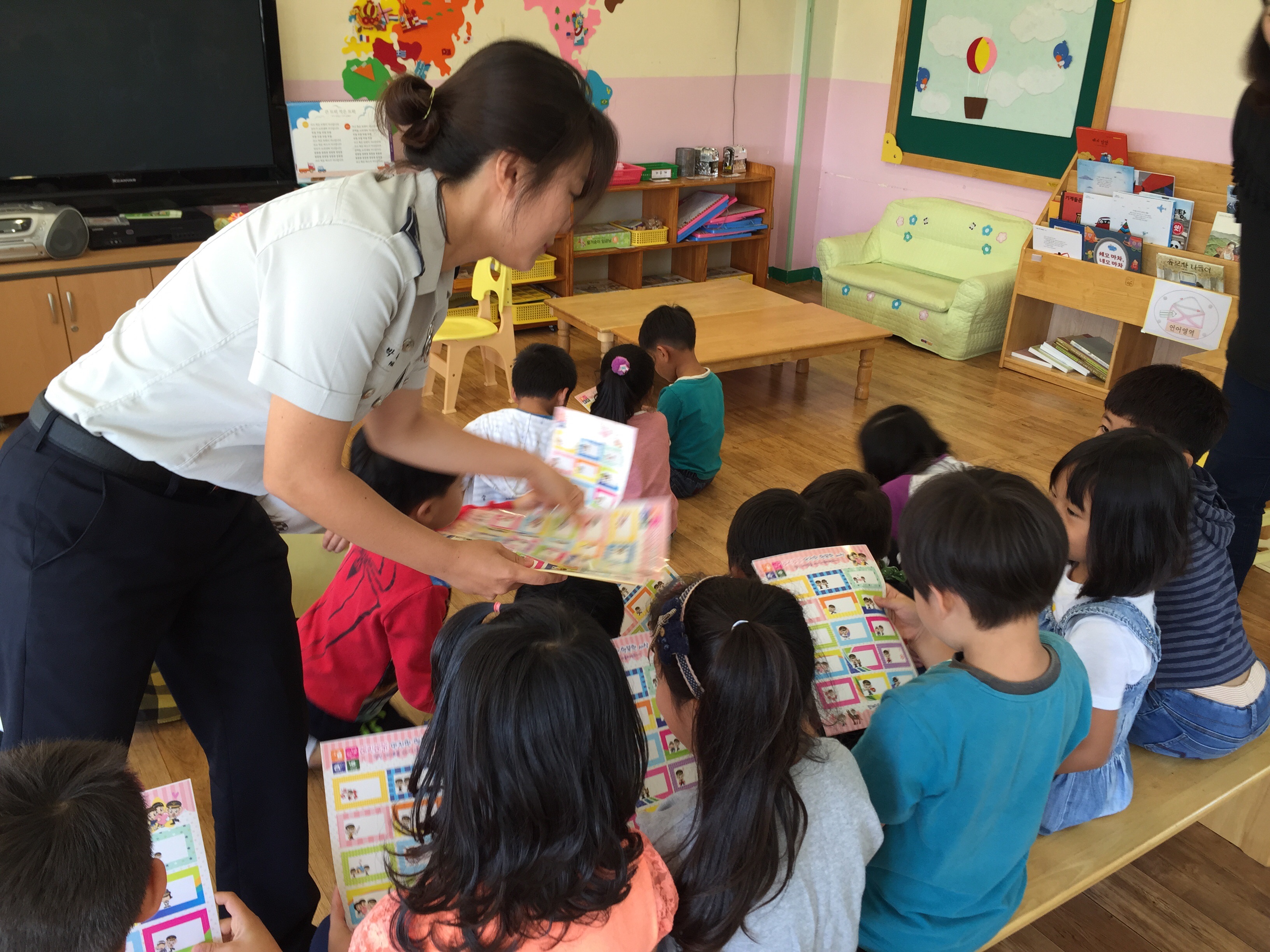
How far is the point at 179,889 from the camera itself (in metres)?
1.07

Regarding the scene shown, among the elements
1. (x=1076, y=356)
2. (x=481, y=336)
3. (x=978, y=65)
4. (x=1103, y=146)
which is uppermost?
(x=978, y=65)

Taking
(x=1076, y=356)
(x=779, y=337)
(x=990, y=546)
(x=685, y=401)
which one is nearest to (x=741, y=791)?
(x=990, y=546)

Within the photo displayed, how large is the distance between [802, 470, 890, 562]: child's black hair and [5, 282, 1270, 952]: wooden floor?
0.76 m

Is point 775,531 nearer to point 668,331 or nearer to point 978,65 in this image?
point 668,331

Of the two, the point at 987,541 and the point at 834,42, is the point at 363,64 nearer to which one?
the point at 834,42

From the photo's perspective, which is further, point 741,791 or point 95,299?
point 95,299

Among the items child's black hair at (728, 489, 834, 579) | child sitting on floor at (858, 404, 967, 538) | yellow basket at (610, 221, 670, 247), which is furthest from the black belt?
yellow basket at (610, 221, 670, 247)

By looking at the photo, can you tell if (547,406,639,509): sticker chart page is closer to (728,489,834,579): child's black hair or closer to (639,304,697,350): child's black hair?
(728,489,834,579): child's black hair

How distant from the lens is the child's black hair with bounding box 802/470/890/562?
6.66ft

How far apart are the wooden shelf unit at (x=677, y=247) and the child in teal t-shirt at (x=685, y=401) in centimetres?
177

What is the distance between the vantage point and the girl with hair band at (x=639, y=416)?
9.07 ft

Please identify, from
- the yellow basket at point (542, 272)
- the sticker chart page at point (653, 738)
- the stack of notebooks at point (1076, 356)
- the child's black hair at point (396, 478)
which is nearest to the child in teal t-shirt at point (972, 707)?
the sticker chart page at point (653, 738)

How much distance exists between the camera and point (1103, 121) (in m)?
4.49

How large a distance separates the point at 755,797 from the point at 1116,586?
30.1 inches
